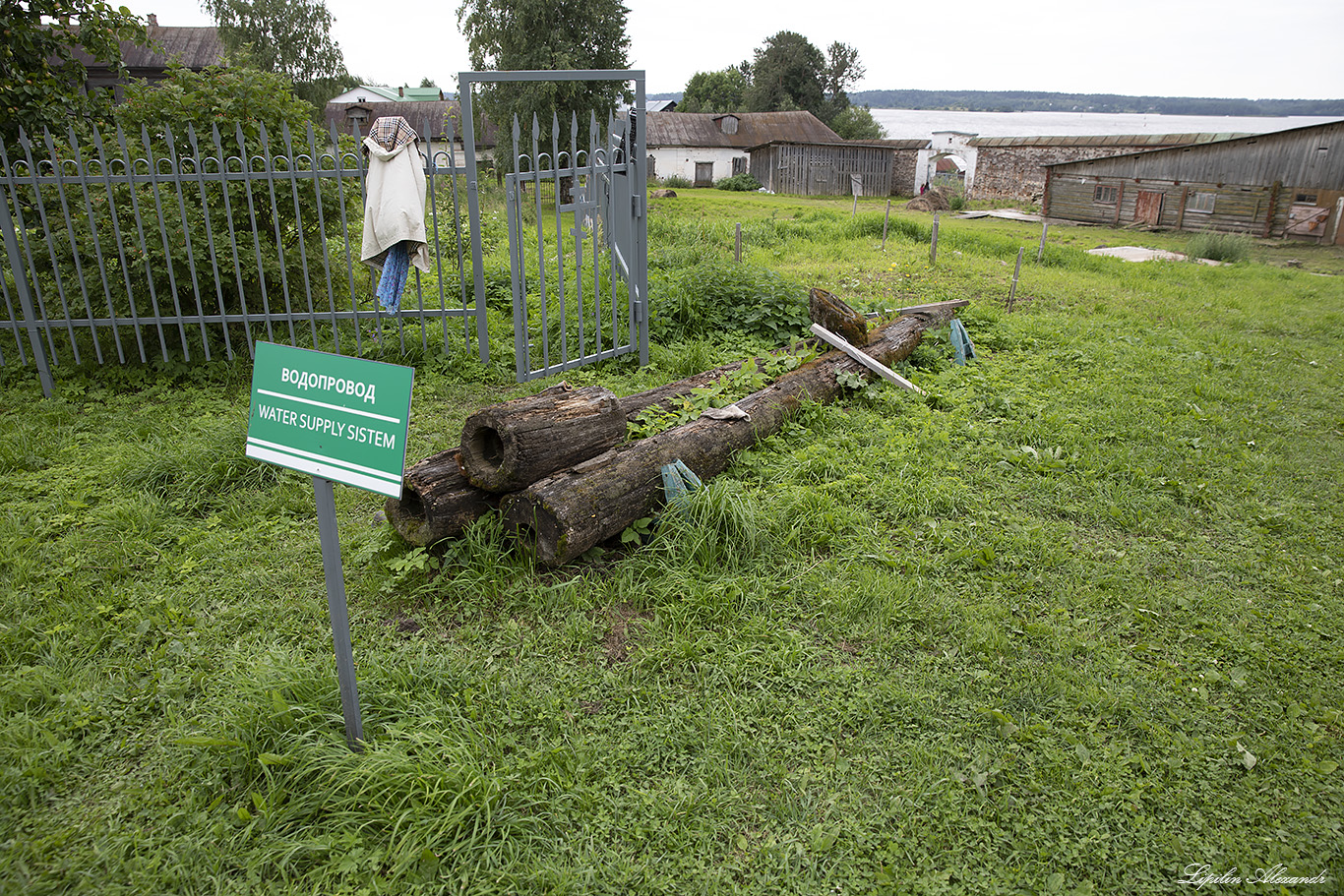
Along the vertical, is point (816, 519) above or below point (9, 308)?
below

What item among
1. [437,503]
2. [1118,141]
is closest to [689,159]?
[1118,141]

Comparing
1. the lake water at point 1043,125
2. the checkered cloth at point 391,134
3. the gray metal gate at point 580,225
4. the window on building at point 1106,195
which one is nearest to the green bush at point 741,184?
the window on building at point 1106,195

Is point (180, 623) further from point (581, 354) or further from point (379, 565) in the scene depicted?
point (581, 354)

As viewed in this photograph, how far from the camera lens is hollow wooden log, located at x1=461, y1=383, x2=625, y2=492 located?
371cm

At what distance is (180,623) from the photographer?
3.38m

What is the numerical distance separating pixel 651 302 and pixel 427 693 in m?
5.44

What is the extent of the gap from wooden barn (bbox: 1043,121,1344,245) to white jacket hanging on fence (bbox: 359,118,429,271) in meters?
26.0

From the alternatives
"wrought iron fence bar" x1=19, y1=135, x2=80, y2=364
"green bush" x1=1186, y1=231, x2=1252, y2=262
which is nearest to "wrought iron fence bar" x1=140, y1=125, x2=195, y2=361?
"wrought iron fence bar" x1=19, y1=135, x2=80, y2=364

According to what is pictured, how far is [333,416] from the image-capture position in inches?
92.0

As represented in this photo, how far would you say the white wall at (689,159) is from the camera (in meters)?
39.9

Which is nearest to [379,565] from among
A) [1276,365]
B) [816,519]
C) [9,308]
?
[816,519]

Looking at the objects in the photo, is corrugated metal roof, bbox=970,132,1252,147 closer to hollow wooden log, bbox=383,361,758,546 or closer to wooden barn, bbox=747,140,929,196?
wooden barn, bbox=747,140,929,196

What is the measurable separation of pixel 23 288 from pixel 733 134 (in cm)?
3949

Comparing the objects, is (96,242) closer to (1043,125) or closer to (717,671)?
(717,671)
